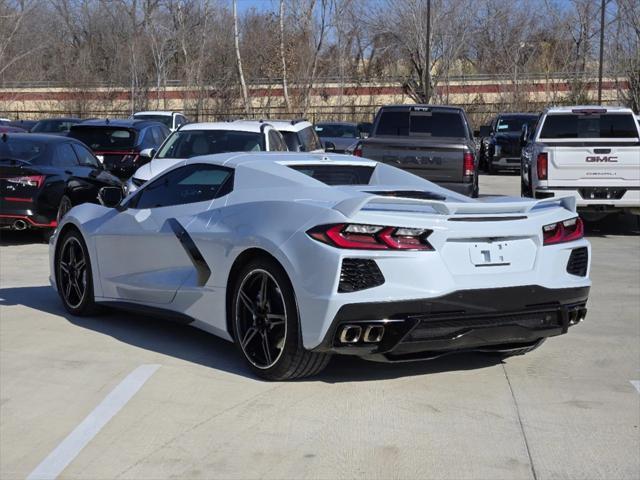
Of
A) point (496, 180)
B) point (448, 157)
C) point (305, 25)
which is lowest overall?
point (496, 180)

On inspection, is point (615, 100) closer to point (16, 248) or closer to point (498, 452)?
point (16, 248)

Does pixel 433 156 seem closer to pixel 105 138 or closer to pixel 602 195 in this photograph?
pixel 602 195

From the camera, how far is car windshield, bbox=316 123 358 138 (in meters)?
31.5

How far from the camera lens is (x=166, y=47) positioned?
5409 centimetres

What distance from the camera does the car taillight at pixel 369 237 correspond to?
216 inches

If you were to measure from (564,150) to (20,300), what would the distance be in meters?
8.24

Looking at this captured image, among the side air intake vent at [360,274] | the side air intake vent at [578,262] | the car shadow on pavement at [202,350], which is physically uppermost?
the side air intake vent at [360,274]

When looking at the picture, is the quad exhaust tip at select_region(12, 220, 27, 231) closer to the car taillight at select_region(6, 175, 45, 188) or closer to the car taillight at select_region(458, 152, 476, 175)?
the car taillight at select_region(6, 175, 45, 188)

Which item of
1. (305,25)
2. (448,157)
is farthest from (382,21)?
(448,157)

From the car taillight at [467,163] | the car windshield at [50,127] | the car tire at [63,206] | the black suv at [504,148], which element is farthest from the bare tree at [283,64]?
the car tire at [63,206]

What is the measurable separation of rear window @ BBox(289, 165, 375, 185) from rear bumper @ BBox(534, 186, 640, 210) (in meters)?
7.27

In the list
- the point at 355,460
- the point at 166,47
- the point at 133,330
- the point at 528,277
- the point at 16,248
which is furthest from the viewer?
the point at 166,47

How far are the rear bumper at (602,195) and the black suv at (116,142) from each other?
7617 millimetres

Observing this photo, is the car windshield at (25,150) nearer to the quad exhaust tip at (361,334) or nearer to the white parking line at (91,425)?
the white parking line at (91,425)
